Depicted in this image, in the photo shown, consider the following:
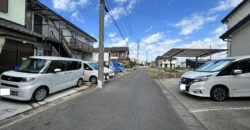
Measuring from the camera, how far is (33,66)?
434 centimetres

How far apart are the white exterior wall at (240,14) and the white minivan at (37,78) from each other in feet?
47.4

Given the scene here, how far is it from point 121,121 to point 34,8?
10.8m

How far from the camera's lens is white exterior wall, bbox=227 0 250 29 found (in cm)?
922

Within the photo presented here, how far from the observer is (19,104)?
3.65m

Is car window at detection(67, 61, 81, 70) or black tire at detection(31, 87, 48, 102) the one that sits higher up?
car window at detection(67, 61, 81, 70)

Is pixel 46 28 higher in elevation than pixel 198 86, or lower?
higher

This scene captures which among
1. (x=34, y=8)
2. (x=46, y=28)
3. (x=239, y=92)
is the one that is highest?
(x=34, y=8)

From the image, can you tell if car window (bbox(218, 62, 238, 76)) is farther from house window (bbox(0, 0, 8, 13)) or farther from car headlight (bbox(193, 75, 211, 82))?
house window (bbox(0, 0, 8, 13))

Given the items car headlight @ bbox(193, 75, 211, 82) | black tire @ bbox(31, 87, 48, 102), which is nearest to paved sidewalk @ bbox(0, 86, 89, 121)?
black tire @ bbox(31, 87, 48, 102)

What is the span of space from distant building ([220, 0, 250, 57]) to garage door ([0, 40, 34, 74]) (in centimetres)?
1350

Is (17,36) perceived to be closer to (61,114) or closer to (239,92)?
(61,114)

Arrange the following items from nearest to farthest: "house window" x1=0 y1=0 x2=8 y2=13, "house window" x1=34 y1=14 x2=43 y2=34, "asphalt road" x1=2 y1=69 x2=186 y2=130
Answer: "asphalt road" x1=2 y1=69 x2=186 y2=130
"house window" x1=0 y1=0 x2=8 y2=13
"house window" x1=34 y1=14 x2=43 y2=34

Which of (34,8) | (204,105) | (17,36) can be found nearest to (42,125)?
(204,105)

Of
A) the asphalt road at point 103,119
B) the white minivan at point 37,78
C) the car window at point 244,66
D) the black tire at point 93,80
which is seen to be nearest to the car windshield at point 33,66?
the white minivan at point 37,78
